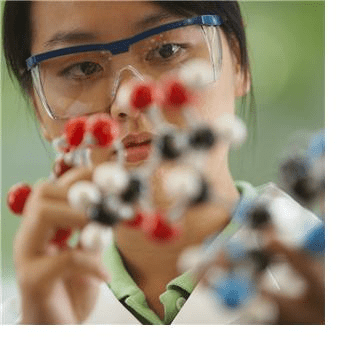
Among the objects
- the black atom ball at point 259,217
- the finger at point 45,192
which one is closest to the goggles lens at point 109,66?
the finger at point 45,192

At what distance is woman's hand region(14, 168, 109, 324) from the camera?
99 centimetres

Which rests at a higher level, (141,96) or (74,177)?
(141,96)

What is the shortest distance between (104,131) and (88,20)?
163 mm

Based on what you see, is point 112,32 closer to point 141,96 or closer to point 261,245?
point 141,96

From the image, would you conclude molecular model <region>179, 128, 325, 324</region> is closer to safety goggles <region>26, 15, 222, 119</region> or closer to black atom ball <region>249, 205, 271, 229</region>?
black atom ball <region>249, 205, 271, 229</region>

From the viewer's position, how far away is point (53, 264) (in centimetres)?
100

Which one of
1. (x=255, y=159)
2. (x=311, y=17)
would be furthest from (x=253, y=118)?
(x=311, y=17)

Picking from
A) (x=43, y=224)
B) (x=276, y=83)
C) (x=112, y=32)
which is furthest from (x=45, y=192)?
(x=276, y=83)

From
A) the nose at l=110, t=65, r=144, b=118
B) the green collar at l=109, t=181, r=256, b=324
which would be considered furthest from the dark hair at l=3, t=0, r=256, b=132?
the green collar at l=109, t=181, r=256, b=324

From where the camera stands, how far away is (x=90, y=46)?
3.36 ft

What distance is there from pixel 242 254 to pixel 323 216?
0.43ft

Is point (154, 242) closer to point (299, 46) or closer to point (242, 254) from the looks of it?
point (242, 254)

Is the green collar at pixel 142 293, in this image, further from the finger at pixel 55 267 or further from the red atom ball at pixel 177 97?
the red atom ball at pixel 177 97

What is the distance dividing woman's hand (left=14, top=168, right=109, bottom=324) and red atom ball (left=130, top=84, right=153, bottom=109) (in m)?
0.12
